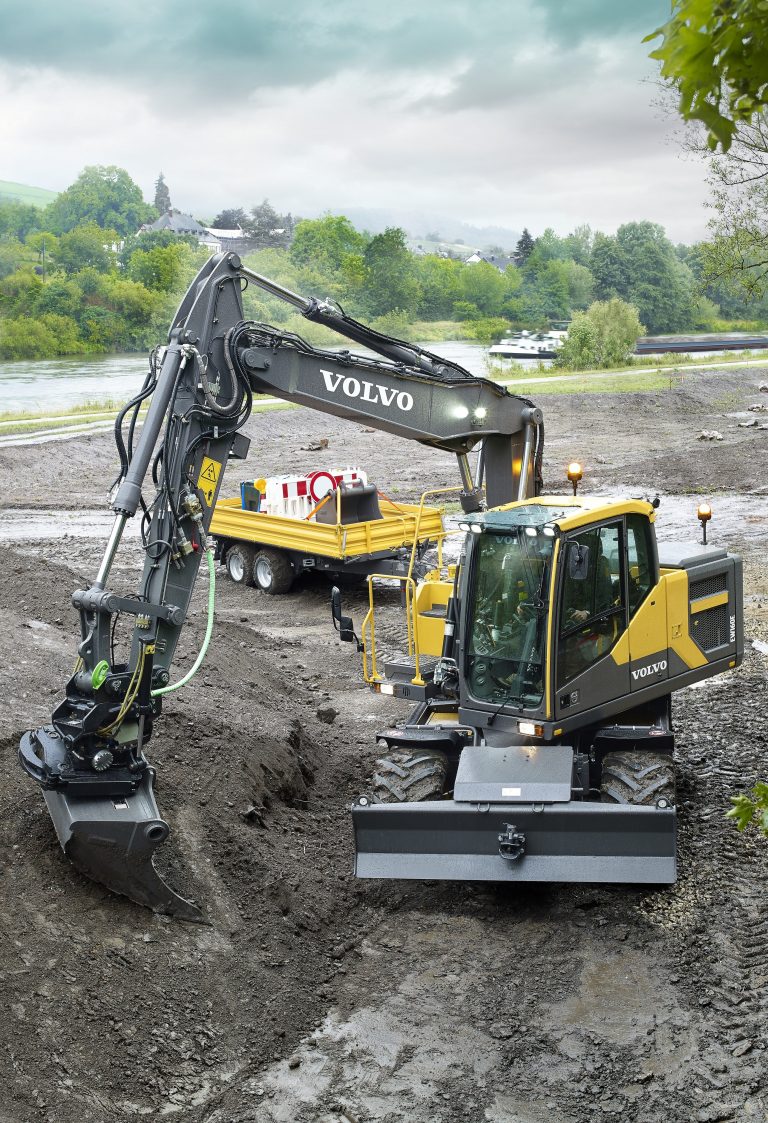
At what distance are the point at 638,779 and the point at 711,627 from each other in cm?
205

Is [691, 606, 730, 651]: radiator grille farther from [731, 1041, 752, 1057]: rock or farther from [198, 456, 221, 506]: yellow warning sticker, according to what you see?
[198, 456, 221, 506]: yellow warning sticker

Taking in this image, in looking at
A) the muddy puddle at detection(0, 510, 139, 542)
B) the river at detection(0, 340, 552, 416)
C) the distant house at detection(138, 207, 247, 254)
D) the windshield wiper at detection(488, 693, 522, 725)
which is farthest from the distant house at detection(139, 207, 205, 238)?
the windshield wiper at detection(488, 693, 522, 725)

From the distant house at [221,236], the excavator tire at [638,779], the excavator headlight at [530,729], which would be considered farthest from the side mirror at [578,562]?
the distant house at [221,236]

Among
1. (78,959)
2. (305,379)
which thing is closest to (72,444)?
(305,379)

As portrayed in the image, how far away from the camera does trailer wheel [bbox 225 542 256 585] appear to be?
56.1ft

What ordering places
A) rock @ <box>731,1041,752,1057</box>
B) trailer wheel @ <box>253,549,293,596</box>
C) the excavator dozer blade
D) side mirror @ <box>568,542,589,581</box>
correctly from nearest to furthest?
rock @ <box>731,1041,752,1057</box> → the excavator dozer blade → side mirror @ <box>568,542,589,581</box> → trailer wheel @ <box>253,549,293,596</box>

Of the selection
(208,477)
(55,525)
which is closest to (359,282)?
(55,525)

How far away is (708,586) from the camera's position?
368 inches

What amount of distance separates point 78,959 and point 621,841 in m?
3.24

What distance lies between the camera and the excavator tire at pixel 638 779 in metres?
7.64

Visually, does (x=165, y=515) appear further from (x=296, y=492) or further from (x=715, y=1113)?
(x=296, y=492)

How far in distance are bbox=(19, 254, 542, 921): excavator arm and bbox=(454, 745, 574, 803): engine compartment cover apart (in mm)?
1857

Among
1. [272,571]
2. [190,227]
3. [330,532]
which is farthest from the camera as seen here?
[190,227]

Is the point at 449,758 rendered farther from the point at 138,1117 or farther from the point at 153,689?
the point at 138,1117
